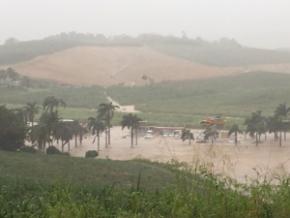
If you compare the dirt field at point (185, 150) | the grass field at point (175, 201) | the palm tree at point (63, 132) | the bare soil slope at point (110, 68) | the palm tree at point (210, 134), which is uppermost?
the bare soil slope at point (110, 68)

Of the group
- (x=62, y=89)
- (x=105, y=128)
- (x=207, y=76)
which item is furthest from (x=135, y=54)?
(x=105, y=128)

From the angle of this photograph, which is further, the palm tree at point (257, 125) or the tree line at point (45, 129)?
the palm tree at point (257, 125)

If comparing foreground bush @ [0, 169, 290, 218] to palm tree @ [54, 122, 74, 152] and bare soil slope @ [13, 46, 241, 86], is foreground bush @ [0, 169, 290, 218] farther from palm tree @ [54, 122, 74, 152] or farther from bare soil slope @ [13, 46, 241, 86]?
bare soil slope @ [13, 46, 241, 86]

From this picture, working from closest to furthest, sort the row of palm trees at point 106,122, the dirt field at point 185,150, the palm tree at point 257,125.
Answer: the dirt field at point 185,150
the palm tree at point 257,125
the row of palm trees at point 106,122

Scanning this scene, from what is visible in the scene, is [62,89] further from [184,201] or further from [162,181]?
[184,201]

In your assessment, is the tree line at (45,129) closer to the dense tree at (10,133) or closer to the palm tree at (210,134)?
the dense tree at (10,133)

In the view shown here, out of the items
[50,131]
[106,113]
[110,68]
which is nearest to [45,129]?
[50,131]

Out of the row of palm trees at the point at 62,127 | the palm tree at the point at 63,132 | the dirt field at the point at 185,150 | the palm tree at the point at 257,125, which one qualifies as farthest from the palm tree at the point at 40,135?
the palm tree at the point at 257,125

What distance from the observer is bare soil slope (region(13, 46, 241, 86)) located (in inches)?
4673

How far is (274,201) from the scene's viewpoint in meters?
14.2

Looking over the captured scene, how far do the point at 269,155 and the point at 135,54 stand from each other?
309 ft

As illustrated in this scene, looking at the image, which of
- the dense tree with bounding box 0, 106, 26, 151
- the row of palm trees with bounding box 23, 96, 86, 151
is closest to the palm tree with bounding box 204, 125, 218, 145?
the row of palm trees with bounding box 23, 96, 86, 151

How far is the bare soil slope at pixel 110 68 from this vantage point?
11869 centimetres

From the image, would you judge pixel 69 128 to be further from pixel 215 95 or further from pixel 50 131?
pixel 215 95
